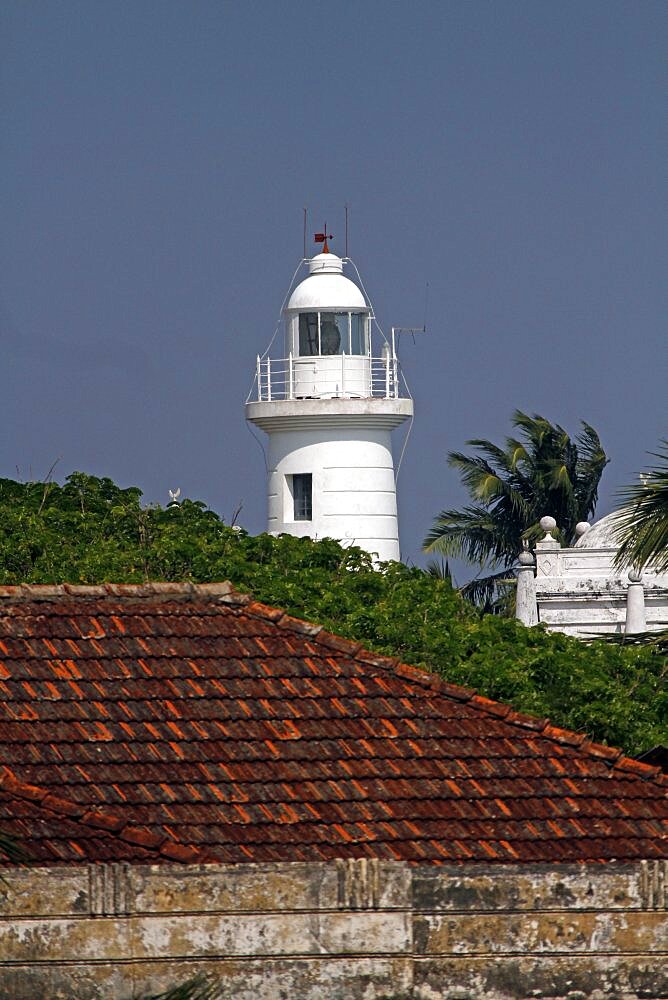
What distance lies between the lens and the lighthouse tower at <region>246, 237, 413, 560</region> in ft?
147

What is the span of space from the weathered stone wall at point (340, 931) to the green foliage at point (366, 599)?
29.3 feet

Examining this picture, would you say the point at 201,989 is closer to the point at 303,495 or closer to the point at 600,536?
the point at 600,536

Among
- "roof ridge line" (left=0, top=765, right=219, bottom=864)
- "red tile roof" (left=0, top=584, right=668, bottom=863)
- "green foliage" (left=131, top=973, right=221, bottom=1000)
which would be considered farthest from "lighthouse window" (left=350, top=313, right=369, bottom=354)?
"green foliage" (left=131, top=973, right=221, bottom=1000)

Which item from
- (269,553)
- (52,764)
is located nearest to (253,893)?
(52,764)

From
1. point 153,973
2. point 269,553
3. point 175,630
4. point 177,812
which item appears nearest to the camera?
point 153,973

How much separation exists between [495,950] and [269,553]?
14.9 meters

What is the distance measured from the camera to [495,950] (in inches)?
561

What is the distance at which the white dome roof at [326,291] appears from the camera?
45031 millimetres

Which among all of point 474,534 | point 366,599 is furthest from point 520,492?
point 366,599

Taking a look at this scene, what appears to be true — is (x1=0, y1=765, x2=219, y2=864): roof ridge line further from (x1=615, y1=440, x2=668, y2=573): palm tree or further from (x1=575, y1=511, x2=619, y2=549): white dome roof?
(x1=575, y1=511, x2=619, y2=549): white dome roof

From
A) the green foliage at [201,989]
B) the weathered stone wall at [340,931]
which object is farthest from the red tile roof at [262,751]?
the green foliage at [201,989]

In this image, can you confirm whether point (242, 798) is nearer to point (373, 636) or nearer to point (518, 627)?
point (373, 636)

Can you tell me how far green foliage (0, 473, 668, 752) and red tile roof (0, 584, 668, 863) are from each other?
6790 millimetres

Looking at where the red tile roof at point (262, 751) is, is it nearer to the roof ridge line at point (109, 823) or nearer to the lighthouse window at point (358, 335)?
the roof ridge line at point (109, 823)
